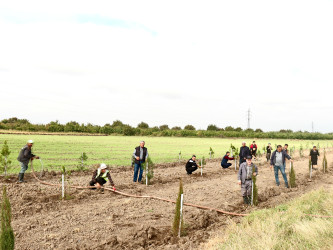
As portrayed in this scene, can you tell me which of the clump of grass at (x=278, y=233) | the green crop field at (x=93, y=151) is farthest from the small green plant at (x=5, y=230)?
the green crop field at (x=93, y=151)

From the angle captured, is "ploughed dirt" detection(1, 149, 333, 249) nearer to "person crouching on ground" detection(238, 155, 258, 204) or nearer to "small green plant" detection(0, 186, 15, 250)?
"person crouching on ground" detection(238, 155, 258, 204)

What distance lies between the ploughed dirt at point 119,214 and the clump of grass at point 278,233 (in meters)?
0.62

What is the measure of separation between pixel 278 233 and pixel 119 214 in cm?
411

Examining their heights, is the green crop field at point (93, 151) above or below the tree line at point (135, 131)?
below

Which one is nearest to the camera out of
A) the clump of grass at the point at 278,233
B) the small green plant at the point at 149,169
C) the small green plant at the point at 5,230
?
the small green plant at the point at 5,230

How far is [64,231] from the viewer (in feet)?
21.5

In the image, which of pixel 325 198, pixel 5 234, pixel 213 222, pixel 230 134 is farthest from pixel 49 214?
pixel 230 134

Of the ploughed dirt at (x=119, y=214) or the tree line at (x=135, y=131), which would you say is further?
the tree line at (x=135, y=131)

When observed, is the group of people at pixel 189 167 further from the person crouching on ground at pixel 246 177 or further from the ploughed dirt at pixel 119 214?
the ploughed dirt at pixel 119 214

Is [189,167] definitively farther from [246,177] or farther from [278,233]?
[278,233]

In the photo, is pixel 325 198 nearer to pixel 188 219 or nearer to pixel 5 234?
pixel 188 219

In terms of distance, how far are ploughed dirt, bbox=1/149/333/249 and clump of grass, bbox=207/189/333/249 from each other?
24.5 inches

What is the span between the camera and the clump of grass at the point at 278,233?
219 inches

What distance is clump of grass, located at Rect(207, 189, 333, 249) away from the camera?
5562mm
